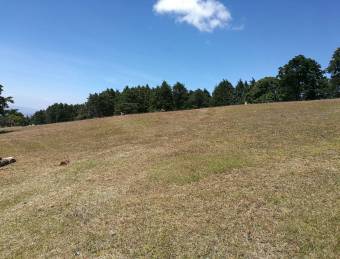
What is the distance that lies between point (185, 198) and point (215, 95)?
4197 inches

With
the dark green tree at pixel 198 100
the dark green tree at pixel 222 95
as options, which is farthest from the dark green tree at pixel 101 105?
the dark green tree at pixel 222 95

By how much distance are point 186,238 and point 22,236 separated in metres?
5.79

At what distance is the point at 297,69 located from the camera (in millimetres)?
82125

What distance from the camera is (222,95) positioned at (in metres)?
116

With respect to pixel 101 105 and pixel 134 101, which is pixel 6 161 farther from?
pixel 101 105

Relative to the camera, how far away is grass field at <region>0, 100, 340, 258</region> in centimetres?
984

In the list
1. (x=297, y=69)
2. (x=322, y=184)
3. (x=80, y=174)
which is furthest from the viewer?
(x=297, y=69)

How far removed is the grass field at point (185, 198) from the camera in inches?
388

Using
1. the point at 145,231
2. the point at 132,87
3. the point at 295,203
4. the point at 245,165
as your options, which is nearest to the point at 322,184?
the point at 295,203

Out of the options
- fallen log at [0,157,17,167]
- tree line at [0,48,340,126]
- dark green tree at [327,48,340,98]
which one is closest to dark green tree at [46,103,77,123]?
tree line at [0,48,340,126]

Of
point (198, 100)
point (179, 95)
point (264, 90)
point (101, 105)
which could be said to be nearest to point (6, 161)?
point (179, 95)

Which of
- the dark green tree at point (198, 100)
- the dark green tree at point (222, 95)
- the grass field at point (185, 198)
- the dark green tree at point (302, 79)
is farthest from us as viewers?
the dark green tree at point (222, 95)

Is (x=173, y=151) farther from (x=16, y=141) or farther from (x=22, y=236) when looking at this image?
(x=16, y=141)

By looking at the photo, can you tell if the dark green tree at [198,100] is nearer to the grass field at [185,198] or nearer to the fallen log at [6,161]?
the grass field at [185,198]
